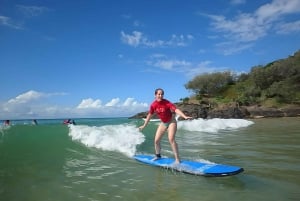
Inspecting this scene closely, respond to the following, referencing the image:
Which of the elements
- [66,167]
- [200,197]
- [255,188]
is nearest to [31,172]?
[66,167]

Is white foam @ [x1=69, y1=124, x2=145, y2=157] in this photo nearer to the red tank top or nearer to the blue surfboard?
the blue surfboard

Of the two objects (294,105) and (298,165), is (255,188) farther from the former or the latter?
(294,105)

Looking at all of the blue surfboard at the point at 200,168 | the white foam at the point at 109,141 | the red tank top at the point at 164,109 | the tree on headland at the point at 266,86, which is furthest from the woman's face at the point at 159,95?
the tree on headland at the point at 266,86

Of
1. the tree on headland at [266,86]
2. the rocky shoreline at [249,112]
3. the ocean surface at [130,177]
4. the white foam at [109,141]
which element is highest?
the tree on headland at [266,86]

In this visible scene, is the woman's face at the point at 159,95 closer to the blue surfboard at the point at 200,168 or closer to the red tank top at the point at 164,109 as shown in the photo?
the red tank top at the point at 164,109

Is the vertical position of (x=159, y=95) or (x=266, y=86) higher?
(x=266, y=86)

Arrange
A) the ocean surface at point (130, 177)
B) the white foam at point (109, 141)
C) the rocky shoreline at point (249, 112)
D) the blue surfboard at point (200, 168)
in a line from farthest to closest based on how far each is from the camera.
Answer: the rocky shoreline at point (249, 112), the white foam at point (109, 141), the blue surfboard at point (200, 168), the ocean surface at point (130, 177)

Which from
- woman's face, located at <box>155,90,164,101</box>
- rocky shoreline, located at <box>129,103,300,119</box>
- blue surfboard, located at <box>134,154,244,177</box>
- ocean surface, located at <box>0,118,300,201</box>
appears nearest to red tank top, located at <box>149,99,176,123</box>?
woman's face, located at <box>155,90,164,101</box>

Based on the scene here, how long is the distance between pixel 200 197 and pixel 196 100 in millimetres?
70982

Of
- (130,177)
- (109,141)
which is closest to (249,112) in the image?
(109,141)

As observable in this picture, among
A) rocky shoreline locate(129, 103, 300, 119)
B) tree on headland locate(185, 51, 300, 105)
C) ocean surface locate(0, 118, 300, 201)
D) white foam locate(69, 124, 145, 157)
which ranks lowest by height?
ocean surface locate(0, 118, 300, 201)

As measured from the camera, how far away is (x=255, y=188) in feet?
20.4

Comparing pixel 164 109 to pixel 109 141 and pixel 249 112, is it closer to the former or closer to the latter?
pixel 109 141

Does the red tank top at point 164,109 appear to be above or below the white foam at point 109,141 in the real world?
above
